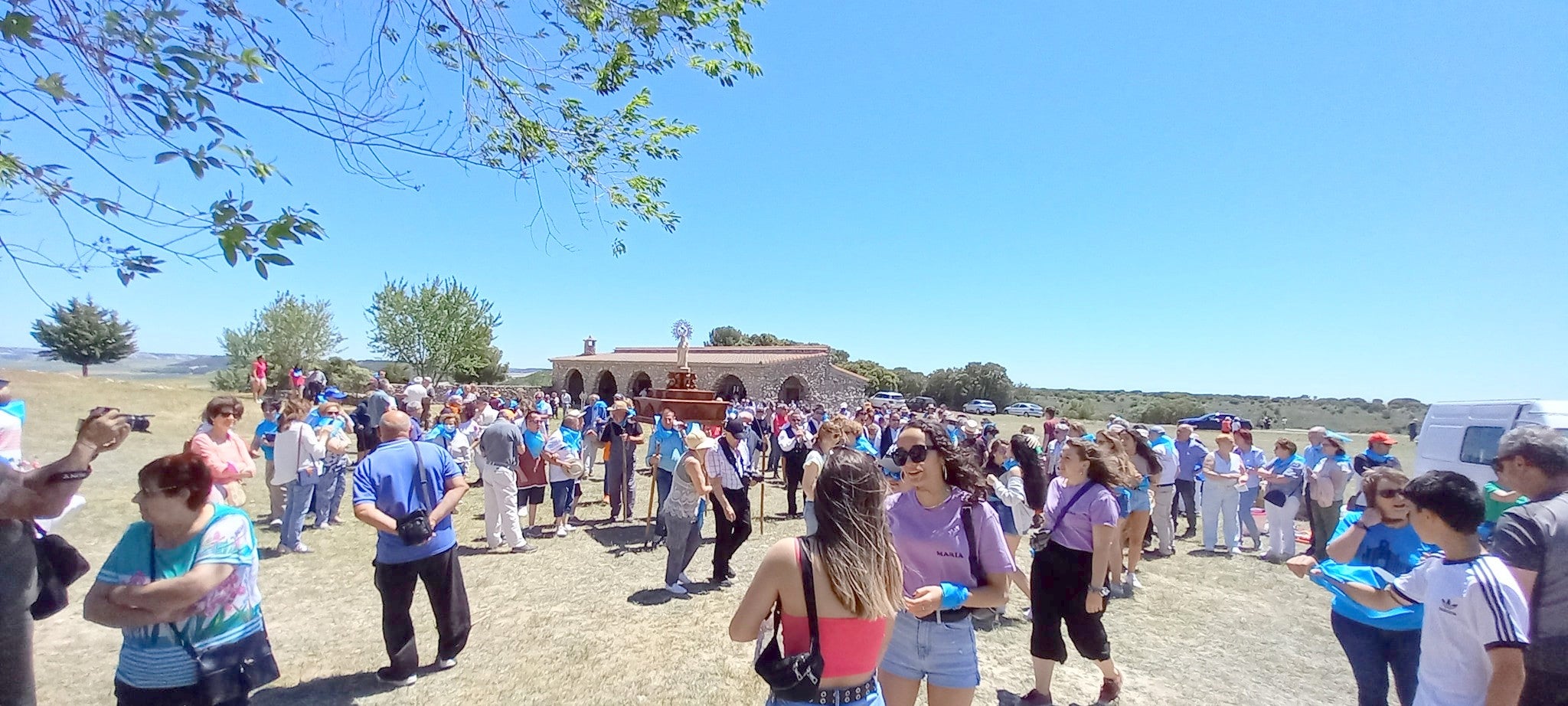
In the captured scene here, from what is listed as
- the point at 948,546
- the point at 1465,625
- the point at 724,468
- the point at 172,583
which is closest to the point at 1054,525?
the point at 948,546

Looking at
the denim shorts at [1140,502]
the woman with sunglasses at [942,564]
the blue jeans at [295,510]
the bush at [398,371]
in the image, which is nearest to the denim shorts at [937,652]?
the woman with sunglasses at [942,564]

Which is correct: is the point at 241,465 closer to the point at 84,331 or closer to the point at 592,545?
the point at 592,545

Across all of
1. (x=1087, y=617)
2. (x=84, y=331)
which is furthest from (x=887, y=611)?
(x=84, y=331)

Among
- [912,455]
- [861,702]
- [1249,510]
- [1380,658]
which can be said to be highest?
[912,455]

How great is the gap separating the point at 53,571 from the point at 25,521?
26 cm

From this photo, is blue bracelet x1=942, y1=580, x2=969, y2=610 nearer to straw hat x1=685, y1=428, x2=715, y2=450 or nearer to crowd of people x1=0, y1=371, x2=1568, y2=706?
crowd of people x1=0, y1=371, x2=1568, y2=706

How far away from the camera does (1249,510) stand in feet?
28.3

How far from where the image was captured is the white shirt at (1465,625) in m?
2.08

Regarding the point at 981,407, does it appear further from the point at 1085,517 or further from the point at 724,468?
the point at 1085,517

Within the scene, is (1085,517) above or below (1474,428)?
below

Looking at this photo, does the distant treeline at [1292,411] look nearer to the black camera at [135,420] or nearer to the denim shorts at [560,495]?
the denim shorts at [560,495]

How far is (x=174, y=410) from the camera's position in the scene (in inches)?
763

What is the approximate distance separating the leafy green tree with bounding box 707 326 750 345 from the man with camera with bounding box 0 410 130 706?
66996mm

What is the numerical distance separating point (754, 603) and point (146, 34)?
99.7 inches
